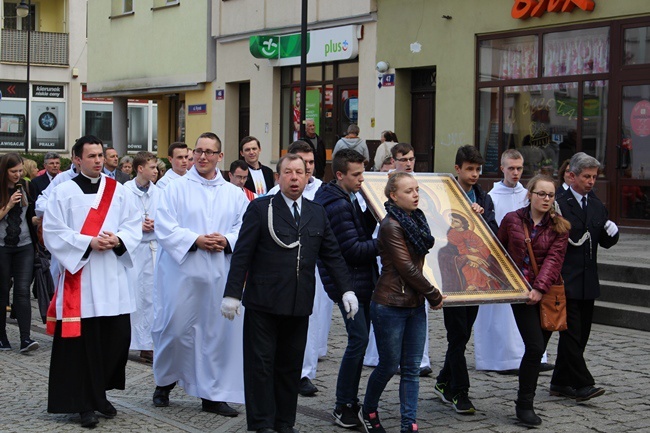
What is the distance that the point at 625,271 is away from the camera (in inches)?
523

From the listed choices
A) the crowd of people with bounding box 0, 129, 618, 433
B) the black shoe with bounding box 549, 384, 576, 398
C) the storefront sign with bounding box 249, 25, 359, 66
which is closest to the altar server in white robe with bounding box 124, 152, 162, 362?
the crowd of people with bounding box 0, 129, 618, 433

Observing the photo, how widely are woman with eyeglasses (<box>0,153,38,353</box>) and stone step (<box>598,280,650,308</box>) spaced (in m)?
6.41

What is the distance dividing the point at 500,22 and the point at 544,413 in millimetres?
13388

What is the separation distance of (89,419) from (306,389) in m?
1.89

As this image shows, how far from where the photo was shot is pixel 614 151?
1845cm

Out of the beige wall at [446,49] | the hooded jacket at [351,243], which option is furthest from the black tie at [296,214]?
the beige wall at [446,49]

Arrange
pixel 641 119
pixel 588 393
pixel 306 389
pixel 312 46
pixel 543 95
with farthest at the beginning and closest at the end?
pixel 312 46, pixel 543 95, pixel 641 119, pixel 306 389, pixel 588 393

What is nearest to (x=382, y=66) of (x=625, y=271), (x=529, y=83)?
(x=529, y=83)

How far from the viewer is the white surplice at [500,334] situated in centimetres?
992

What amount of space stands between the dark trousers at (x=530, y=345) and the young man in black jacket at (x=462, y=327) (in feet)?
1.69

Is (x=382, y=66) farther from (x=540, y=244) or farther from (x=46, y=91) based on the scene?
(x=46, y=91)

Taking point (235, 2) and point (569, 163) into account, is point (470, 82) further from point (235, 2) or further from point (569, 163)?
point (569, 163)

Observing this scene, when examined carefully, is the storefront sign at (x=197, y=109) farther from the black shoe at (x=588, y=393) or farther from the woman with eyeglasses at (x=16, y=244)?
the black shoe at (x=588, y=393)

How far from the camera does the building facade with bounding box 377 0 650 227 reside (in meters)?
18.3
